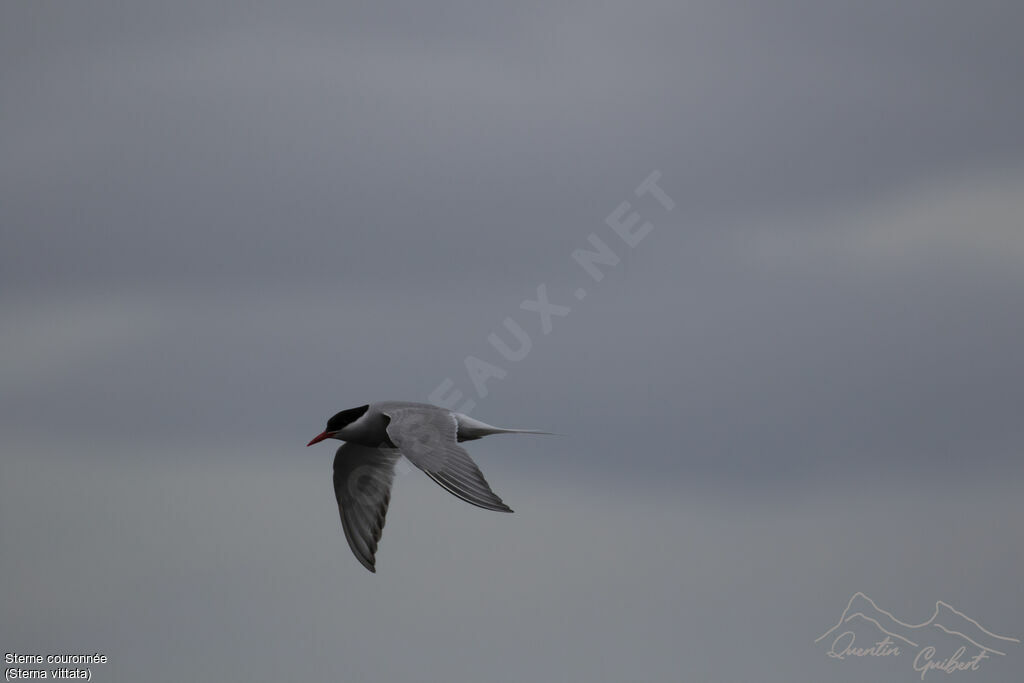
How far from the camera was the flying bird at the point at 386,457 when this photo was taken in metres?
19.6

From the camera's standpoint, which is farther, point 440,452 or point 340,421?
point 340,421

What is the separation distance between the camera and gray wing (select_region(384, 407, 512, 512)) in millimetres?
18797

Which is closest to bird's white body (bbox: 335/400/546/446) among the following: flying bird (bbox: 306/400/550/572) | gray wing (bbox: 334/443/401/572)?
flying bird (bbox: 306/400/550/572)

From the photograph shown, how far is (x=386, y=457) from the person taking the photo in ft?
87.0

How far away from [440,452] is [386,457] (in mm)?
6069

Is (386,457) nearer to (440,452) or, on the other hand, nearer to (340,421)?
(340,421)

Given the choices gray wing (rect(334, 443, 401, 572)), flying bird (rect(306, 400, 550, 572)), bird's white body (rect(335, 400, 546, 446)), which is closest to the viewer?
flying bird (rect(306, 400, 550, 572))

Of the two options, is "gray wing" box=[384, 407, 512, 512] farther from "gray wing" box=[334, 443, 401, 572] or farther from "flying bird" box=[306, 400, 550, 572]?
"gray wing" box=[334, 443, 401, 572]

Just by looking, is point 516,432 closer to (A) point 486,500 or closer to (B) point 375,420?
(B) point 375,420

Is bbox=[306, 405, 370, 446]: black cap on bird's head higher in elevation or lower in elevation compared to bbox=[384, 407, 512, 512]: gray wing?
higher

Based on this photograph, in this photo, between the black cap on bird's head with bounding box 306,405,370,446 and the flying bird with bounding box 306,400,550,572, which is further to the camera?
the black cap on bird's head with bounding box 306,405,370,446

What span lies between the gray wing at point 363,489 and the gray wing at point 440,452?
293cm

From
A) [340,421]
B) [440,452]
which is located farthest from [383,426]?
[440,452]

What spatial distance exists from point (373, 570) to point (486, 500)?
7085mm
